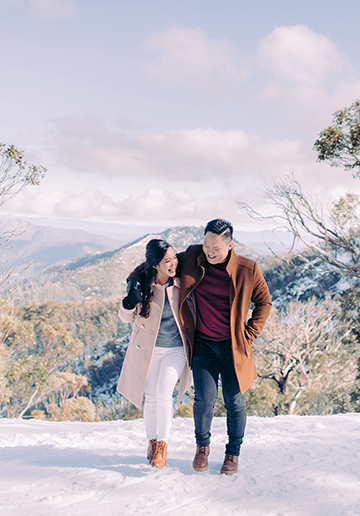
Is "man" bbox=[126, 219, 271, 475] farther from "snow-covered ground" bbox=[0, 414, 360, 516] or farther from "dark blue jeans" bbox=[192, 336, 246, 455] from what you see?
"snow-covered ground" bbox=[0, 414, 360, 516]

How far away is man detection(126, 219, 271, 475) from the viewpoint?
2.59 metres

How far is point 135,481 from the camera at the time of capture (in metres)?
2.54

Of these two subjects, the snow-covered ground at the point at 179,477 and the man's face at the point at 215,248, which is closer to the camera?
the snow-covered ground at the point at 179,477

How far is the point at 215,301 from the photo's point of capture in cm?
264

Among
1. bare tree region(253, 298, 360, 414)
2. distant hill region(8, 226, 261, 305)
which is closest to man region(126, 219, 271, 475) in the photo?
bare tree region(253, 298, 360, 414)

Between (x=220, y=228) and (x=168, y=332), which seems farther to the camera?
(x=168, y=332)

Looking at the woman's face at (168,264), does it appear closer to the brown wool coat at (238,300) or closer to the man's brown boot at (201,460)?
the brown wool coat at (238,300)

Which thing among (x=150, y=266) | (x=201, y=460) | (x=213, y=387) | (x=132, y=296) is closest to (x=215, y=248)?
(x=150, y=266)

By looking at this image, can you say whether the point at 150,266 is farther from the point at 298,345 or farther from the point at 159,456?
the point at 298,345

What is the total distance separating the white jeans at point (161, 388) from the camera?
8.81ft

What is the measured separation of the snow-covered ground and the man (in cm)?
28

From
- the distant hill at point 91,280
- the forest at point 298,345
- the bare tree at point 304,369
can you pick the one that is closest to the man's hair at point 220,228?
the forest at point 298,345

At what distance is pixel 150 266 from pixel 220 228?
0.56m

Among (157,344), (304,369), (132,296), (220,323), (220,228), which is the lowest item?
(304,369)
